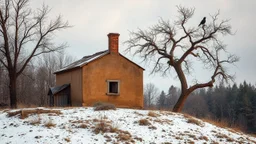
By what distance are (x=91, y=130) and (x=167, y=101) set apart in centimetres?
10164

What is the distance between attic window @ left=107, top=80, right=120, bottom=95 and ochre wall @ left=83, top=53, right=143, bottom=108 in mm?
256

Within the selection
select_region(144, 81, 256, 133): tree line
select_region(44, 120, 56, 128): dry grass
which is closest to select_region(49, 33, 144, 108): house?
select_region(44, 120, 56, 128): dry grass

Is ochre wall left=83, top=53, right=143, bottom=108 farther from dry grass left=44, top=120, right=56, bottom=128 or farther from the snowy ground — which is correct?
dry grass left=44, top=120, right=56, bottom=128

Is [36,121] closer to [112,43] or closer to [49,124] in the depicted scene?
[49,124]

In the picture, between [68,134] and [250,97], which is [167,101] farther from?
[68,134]

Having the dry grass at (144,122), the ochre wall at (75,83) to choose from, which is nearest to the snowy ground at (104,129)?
the dry grass at (144,122)

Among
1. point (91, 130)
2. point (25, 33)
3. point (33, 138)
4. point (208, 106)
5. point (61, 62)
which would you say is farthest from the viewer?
point (208, 106)

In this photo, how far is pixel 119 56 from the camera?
961 inches

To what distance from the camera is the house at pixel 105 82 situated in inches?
891

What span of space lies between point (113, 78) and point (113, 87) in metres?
1.20

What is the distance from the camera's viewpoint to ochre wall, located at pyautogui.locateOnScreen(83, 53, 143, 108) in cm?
2262

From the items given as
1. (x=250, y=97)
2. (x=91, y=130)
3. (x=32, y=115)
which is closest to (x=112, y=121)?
(x=91, y=130)

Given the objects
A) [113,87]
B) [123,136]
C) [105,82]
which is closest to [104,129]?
[123,136]

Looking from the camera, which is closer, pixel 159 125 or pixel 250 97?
pixel 159 125
